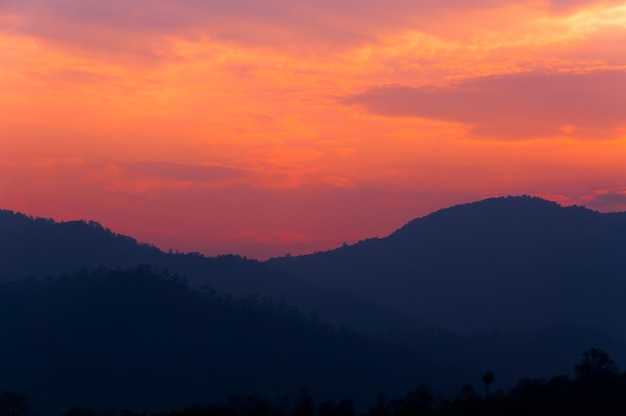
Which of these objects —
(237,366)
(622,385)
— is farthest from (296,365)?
(622,385)

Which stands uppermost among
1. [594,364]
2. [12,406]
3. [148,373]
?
[594,364]

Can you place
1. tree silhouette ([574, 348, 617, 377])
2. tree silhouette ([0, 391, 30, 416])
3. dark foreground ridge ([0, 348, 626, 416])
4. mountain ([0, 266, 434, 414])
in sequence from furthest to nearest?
1. mountain ([0, 266, 434, 414])
2. tree silhouette ([0, 391, 30, 416])
3. tree silhouette ([574, 348, 617, 377])
4. dark foreground ridge ([0, 348, 626, 416])

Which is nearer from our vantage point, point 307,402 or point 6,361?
point 307,402

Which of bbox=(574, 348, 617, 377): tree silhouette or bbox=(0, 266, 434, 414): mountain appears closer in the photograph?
bbox=(574, 348, 617, 377): tree silhouette

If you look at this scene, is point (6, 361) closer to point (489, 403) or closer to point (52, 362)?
point (52, 362)

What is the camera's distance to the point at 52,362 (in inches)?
7156

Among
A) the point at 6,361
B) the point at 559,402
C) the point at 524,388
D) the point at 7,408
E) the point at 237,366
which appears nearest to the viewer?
the point at 559,402

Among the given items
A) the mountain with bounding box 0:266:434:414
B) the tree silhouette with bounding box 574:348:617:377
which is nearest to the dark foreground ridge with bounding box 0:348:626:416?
the tree silhouette with bounding box 574:348:617:377

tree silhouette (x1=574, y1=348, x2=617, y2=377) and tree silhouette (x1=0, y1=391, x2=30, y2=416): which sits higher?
tree silhouette (x1=574, y1=348, x2=617, y2=377)

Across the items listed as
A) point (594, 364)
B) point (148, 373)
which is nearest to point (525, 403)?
point (594, 364)

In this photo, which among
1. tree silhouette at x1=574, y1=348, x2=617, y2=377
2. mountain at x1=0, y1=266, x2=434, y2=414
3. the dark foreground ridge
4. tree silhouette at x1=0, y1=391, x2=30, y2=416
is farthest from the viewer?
mountain at x1=0, y1=266, x2=434, y2=414

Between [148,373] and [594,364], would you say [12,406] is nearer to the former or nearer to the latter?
[594,364]

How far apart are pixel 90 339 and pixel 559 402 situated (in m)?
131

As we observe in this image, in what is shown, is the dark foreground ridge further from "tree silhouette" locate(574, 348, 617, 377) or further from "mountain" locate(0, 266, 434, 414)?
"mountain" locate(0, 266, 434, 414)
